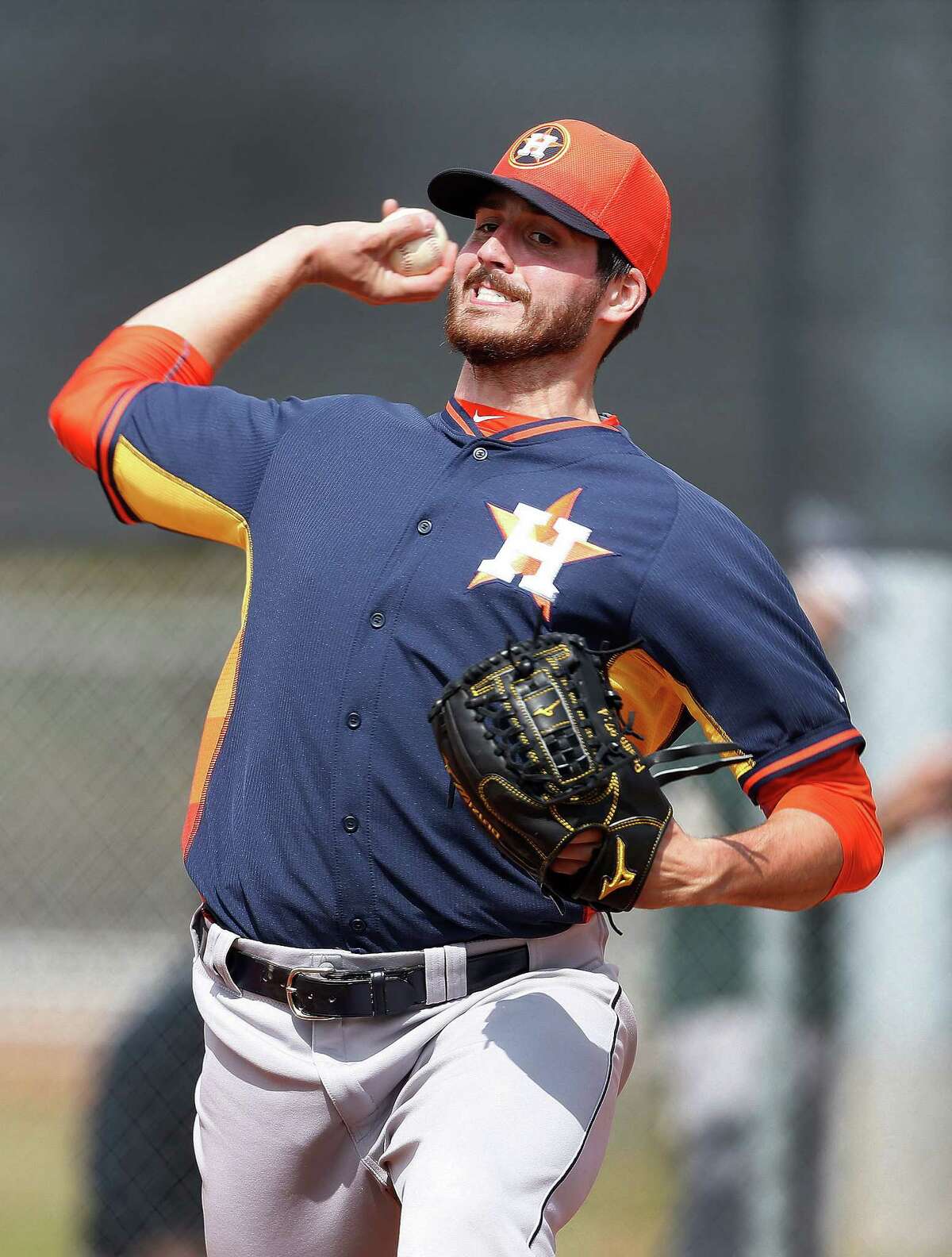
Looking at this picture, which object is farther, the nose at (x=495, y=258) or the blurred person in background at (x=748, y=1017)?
the blurred person in background at (x=748, y=1017)

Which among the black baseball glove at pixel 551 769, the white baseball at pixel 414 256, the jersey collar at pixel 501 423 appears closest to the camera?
the black baseball glove at pixel 551 769

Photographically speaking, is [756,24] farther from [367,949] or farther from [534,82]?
[367,949]

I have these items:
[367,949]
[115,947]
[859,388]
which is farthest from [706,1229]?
[859,388]

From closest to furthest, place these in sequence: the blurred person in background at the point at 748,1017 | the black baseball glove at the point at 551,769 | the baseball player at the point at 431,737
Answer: the black baseball glove at the point at 551,769, the baseball player at the point at 431,737, the blurred person in background at the point at 748,1017

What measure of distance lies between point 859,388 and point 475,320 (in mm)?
1171

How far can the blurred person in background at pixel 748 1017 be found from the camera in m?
2.78

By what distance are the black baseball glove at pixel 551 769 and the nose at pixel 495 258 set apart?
611 millimetres

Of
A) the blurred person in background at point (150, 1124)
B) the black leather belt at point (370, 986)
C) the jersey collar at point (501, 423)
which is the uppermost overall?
the jersey collar at point (501, 423)

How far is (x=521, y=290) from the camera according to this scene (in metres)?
1.91

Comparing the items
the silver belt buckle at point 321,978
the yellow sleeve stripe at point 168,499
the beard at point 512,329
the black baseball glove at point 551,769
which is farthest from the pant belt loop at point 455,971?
the beard at point 512,329

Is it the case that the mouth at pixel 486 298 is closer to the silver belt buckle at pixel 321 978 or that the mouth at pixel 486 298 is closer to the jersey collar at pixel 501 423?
the jersey collar at pixel 501 423

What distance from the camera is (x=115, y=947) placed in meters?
2.86

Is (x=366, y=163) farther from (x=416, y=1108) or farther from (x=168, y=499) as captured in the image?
(x=416, y=1108)

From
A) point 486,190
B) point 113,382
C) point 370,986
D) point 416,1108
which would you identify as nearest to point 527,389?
point 486,190
